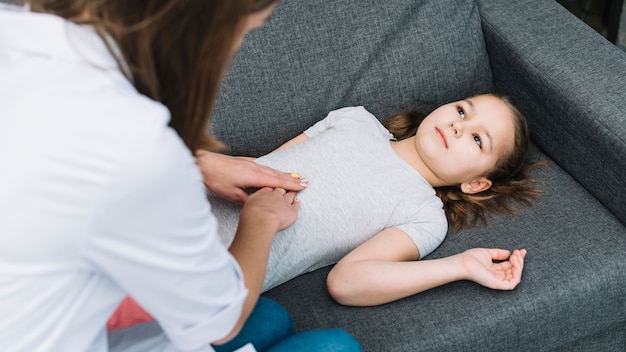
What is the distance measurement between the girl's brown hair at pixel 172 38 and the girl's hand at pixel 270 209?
378 mm

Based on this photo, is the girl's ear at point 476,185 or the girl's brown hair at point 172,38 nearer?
the girl's brown hair at point 172,38

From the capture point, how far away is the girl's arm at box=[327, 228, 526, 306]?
145 centimetres

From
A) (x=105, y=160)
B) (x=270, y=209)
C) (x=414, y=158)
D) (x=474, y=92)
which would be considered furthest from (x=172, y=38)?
(x=474, y=92)

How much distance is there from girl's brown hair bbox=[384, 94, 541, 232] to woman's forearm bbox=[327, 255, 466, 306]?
8.5 inches

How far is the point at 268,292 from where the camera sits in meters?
1.53

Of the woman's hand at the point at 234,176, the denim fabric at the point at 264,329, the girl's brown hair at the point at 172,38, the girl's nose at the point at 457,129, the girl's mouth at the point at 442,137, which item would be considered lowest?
the denim fabric at the point at 264,329

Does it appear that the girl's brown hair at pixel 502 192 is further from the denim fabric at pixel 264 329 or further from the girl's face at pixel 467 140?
the denim fabric at pixel 264 329

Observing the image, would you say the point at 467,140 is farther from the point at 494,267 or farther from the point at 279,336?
the point at 279,336

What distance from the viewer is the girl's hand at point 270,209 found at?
1237 mm

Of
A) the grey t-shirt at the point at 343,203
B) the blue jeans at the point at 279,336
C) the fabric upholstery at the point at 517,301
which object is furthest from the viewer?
the grey t-shirt at the point at 343,203

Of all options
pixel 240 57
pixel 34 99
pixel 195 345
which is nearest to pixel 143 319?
pixel 195 345

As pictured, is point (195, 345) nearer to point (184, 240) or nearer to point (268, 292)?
point (184, 240)

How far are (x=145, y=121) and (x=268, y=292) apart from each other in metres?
0.82

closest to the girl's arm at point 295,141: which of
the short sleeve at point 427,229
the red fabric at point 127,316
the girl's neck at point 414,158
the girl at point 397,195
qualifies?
the girl at point 397,195
